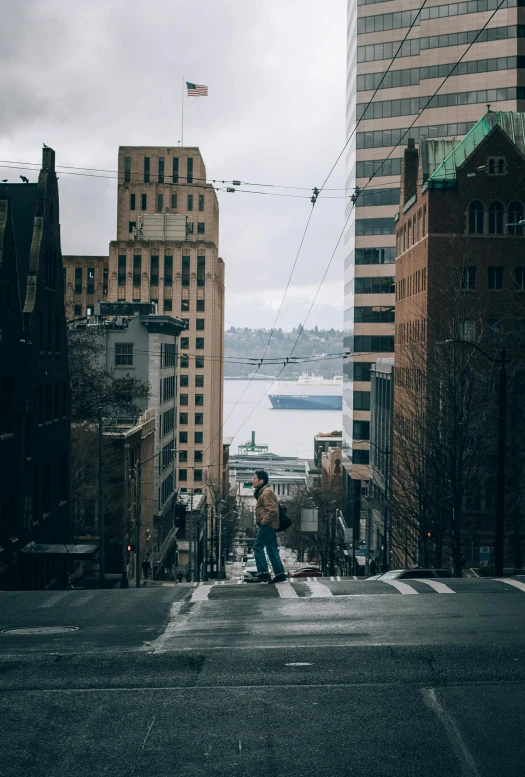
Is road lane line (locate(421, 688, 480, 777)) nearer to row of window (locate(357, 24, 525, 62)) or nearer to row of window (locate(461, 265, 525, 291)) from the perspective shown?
row of window (locate(461, 265, 525, 291))

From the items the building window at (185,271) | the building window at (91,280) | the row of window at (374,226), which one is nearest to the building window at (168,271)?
the building window at (185,271)

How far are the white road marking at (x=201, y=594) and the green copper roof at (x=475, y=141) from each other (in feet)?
145

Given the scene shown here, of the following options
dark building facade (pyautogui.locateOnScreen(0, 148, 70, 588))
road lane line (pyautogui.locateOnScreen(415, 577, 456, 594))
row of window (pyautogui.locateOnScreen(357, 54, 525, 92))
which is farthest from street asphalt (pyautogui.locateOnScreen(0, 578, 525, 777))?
row of window (pyautogui.locateOnScreen(357, 54, 525, 92))

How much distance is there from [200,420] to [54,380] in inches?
3498

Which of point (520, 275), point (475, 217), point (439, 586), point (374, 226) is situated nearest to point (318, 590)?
point (439, 586)

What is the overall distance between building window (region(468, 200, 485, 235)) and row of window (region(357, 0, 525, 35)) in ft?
94.8

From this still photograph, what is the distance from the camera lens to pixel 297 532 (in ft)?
339

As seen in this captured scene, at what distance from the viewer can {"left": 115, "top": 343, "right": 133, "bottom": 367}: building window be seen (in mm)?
82750

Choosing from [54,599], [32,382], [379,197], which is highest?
[379,197]

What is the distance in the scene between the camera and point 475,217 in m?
58.9

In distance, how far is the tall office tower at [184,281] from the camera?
415 ft

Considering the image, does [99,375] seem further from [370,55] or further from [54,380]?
[370,55]

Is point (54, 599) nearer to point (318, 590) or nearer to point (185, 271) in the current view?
point (318, 590)

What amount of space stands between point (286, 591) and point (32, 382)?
19950 millimetres
